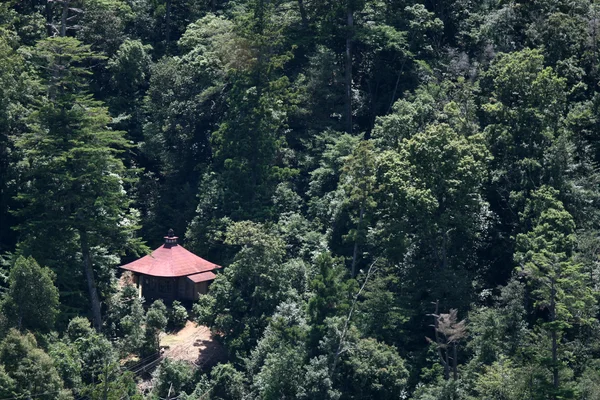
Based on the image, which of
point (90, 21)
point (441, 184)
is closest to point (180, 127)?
point (90, 21)

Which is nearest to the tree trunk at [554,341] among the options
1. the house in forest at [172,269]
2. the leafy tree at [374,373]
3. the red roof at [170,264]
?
the leafy tree at [374,373]

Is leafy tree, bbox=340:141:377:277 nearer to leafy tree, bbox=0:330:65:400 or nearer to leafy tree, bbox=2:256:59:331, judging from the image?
leafy tree, bbox=2:256:59:331

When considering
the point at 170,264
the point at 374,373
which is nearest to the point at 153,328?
the point at 170,264

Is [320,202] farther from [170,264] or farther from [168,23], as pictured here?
[168,23]

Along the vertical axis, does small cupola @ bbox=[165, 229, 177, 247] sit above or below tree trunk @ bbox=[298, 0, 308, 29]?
below

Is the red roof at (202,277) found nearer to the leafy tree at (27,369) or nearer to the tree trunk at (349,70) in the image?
the leafy tree at (27,369)

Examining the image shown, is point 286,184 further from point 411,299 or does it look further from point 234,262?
point 411,299

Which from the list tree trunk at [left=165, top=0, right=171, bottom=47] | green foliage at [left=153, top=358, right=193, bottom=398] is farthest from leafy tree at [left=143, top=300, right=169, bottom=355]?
tree trunk at [left=165, top=0, right=171, bottom=47]
